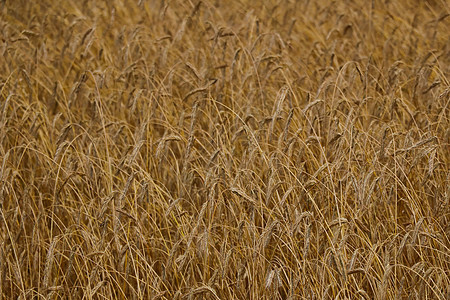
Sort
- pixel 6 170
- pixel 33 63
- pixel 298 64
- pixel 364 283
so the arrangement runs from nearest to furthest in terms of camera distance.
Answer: pixel 364 283
pixel 6 170
pixel 33 63
pixel 298 64

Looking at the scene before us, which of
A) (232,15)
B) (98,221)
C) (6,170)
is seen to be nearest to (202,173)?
(98,221)

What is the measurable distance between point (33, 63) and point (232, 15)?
1494mm

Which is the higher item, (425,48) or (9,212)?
(425,48)

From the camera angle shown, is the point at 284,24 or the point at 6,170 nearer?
the point at 6,170

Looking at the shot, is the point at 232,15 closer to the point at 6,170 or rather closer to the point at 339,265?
the point at 6,170

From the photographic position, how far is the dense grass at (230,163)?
79.0 inches

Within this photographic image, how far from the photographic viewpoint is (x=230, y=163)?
2.31 meters

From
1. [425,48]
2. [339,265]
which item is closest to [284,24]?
[425,48]

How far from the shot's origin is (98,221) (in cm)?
221

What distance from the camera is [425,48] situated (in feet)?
12.4

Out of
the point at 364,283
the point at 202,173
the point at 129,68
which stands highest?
the point at 129,68

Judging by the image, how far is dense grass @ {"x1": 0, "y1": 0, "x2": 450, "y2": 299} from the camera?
201 centimetres

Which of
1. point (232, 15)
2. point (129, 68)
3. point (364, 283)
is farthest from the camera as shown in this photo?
point (232, 15)

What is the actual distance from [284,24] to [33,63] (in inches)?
62.5
